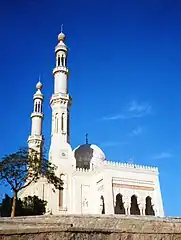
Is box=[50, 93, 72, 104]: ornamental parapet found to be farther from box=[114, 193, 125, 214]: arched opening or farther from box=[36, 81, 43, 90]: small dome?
box=[114, 193, 125, 214]: arched opening

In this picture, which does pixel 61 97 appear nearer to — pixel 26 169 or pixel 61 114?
pixel 61 114

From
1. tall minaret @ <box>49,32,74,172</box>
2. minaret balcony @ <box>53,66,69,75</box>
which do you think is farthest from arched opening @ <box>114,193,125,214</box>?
minaret balcony @ <box>53,66,69,75</box>

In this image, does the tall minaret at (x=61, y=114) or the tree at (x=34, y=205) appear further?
the tall minaret at (x=61, y=114)

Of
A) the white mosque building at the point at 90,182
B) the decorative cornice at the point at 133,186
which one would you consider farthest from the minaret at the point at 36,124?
the decorative cornice at the point at 133,186

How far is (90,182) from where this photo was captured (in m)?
28.2

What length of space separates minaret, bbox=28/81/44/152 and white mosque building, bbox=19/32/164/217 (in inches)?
136

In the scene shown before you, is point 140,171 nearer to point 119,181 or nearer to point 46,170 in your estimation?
point 119,181

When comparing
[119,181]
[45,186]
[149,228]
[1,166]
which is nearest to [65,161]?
[45,186]

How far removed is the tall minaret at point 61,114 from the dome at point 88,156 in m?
1.50

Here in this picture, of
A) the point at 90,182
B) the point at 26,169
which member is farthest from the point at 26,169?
the point at 90,182

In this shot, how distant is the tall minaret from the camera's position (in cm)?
2858

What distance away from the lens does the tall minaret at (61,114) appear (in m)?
28.6

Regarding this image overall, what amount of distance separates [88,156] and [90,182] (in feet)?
9.85

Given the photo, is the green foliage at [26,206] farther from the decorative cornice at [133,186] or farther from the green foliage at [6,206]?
the decorative cornice at [133,186]
